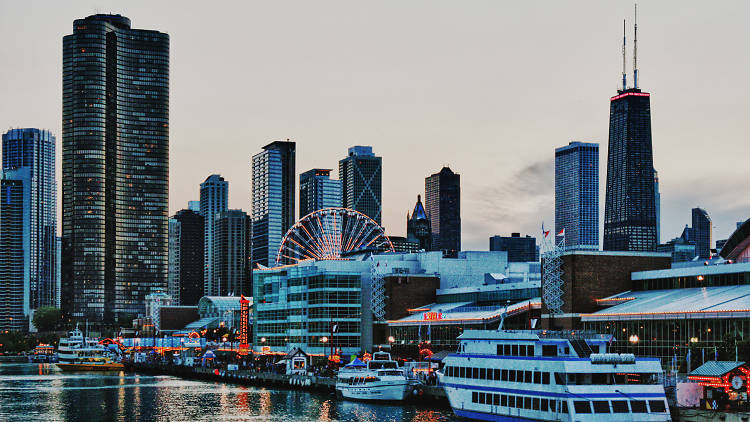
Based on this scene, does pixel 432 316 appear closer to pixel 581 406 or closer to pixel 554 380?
pixel 554 380

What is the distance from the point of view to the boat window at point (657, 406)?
80.0m

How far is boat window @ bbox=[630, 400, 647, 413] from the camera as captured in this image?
79.9m

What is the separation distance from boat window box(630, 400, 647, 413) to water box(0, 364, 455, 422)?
24625 millimetres

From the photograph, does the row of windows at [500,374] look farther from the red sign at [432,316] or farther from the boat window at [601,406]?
the red sign at [432,316]

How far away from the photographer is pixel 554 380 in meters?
83.2

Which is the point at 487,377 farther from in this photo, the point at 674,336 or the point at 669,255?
the point at 669,255

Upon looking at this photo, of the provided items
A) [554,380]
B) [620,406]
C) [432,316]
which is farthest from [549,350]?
[432,316]

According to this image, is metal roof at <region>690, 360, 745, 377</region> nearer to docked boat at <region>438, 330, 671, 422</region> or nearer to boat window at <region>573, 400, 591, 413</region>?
docked boat at <region>438, 330, 671, 422</region>

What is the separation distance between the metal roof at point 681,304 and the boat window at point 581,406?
3353cm

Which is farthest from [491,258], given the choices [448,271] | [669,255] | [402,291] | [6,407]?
[6,407]

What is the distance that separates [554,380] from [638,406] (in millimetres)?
6992

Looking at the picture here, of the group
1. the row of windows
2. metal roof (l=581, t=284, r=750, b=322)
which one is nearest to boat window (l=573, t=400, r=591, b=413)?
the row of windows

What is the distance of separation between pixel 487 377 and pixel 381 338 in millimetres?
89599

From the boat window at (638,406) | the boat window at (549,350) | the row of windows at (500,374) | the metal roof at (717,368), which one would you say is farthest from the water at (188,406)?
the metal roof at (717,368)
